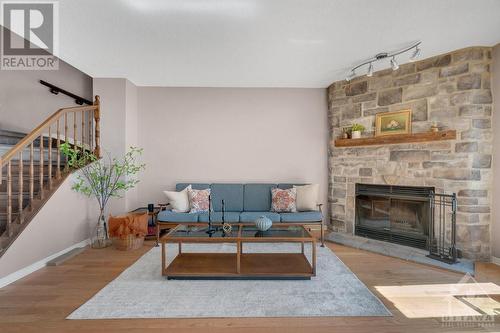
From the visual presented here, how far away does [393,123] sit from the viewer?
11.6 feet

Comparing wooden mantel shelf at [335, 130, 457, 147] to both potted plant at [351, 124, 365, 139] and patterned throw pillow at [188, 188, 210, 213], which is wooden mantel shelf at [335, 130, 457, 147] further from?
patterned throw pillow at [188, 188, 210, 213]

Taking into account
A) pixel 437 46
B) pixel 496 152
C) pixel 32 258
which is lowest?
pixel 32 258

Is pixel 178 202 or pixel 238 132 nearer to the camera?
pixel 178 202

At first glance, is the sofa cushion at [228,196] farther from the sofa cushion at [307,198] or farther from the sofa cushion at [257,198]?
the sofa cushion at [307,198]

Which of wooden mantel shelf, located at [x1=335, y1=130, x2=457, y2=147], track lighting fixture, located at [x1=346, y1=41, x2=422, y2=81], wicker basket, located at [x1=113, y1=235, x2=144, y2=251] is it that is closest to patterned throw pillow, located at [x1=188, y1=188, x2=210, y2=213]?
wicker basket, located at [x1=113, y1=235, x2=144, y2=251]

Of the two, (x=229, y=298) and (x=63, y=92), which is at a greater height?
(x=63, y=92)

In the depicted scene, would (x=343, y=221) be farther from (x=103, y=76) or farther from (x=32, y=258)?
(x=103, y=76)

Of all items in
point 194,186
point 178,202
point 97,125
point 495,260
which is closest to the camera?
point 495,260

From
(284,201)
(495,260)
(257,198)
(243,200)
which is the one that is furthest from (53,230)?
(495,260)

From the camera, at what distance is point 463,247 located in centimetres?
302

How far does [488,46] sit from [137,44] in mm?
4449

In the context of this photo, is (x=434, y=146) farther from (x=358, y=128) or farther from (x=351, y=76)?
(x=351, y=76)

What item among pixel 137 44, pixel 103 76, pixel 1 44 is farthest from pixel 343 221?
pixel 1 44
